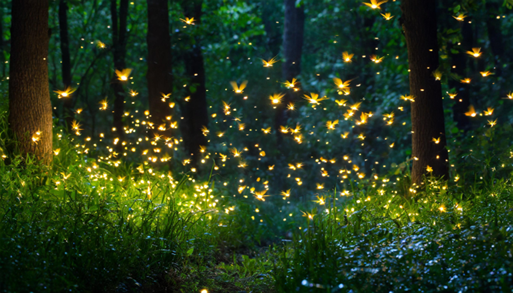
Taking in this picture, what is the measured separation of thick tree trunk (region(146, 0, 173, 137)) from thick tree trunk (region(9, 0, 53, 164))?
2.33 metres

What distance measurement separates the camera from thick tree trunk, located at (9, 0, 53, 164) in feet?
16.9

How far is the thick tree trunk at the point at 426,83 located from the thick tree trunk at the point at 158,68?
4200 millimetres

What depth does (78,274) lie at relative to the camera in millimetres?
3262

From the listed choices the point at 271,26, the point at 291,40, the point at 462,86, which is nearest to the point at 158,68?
the point at 462,86

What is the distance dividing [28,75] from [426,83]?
5.36 m

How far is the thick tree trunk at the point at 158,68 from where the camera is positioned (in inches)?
295

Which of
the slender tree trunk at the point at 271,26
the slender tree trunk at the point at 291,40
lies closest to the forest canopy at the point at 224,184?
the slender tree trunk at the point at 291,40

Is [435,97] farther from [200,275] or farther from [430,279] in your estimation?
[200,275]

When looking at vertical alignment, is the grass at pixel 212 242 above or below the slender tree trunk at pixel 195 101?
below

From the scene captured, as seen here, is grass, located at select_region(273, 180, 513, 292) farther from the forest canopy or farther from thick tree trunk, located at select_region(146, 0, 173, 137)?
thick tree trunk, located at select_region(146, 0, 173, 137)

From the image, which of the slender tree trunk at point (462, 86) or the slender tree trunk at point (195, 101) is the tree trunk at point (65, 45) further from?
the slender tree trunk at point (462, 86)

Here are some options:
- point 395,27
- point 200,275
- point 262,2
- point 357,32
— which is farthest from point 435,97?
point 262,2

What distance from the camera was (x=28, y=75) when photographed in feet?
17.1

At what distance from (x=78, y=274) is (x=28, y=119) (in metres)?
2.85
